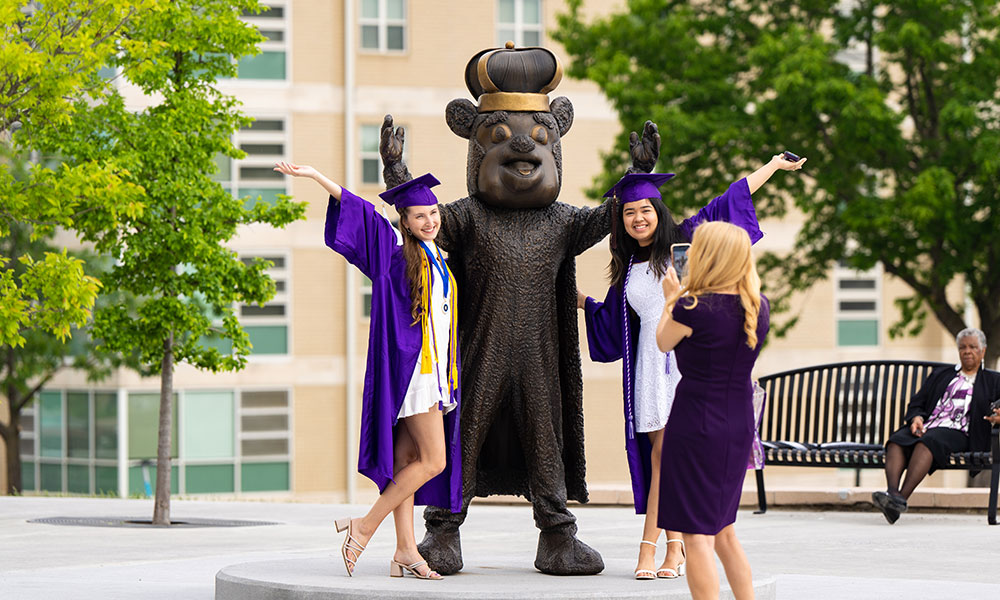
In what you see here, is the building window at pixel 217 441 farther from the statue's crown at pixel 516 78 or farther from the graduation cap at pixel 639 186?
the graduation cap at pixel 639 186

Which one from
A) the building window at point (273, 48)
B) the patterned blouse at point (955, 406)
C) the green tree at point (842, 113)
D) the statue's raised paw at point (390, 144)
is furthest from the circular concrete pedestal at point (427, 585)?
the building window at point (273, 48)

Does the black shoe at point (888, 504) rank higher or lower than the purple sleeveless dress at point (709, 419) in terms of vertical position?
lower

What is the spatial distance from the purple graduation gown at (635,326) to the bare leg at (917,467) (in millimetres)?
4240

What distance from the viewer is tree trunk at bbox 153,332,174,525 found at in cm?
1223

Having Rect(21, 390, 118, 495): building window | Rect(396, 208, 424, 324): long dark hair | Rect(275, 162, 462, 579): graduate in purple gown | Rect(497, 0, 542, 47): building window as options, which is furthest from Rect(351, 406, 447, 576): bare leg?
Rect(497, 0, 542, 47): building window

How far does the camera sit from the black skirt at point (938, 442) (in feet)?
35.8

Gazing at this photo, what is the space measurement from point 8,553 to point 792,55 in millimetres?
11750

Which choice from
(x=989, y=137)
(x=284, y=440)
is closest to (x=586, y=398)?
(x=284, y=440)

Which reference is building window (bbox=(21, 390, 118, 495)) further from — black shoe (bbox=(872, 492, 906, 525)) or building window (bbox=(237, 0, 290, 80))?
black shoe (bbox=(872, 492, 906, 525))

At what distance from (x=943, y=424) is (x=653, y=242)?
4.76 m

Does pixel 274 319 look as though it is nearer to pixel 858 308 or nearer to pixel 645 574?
pixel 858 308

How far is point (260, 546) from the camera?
33.6 feet

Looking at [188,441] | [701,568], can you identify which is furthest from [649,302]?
[188,441]

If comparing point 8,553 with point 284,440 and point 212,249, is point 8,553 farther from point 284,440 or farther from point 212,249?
point 284,440
